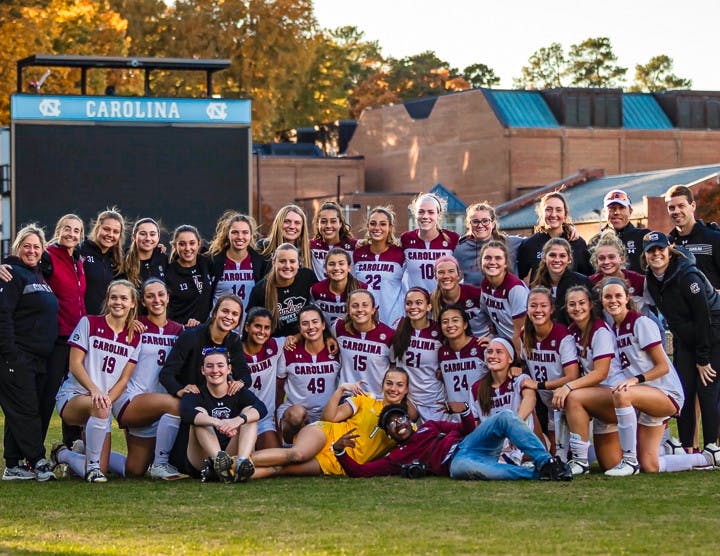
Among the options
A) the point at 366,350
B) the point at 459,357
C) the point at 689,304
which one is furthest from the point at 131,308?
the point at 689,304

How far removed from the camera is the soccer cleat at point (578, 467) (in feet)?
32.6

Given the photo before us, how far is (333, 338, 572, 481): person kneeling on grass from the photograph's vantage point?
31.1 ft

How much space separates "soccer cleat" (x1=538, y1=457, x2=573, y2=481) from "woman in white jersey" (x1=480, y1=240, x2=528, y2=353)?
136 cm

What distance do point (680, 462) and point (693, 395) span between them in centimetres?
59

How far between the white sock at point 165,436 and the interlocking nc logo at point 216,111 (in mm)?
18129

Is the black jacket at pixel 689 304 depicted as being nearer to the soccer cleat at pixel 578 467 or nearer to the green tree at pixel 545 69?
the soccer cleat at pixel 578 467

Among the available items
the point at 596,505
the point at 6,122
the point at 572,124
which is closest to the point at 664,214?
the point at 572,124

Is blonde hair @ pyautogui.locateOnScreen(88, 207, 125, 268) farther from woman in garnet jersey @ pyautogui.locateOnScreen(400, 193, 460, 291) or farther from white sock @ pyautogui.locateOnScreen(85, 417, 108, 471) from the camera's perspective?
woman in garnet jersey @ pyautogui.locateOnScreen(400, 193, 460, 291)

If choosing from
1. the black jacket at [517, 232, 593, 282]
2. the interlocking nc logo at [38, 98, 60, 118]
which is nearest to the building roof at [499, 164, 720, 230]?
the interlocking nc logo at [38, 98, 60, 118]

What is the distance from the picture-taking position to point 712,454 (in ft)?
34.0

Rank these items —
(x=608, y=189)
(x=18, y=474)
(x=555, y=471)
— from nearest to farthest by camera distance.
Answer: (x=555, y=471) < (x=18, y=474) < (x=608, y=189)

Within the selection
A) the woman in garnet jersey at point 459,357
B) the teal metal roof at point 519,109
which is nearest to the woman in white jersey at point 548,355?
the woman in garnet jersey at point 459,357

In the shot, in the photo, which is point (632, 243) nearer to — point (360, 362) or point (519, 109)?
point (360, 362)

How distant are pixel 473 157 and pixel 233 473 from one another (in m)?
58.3
